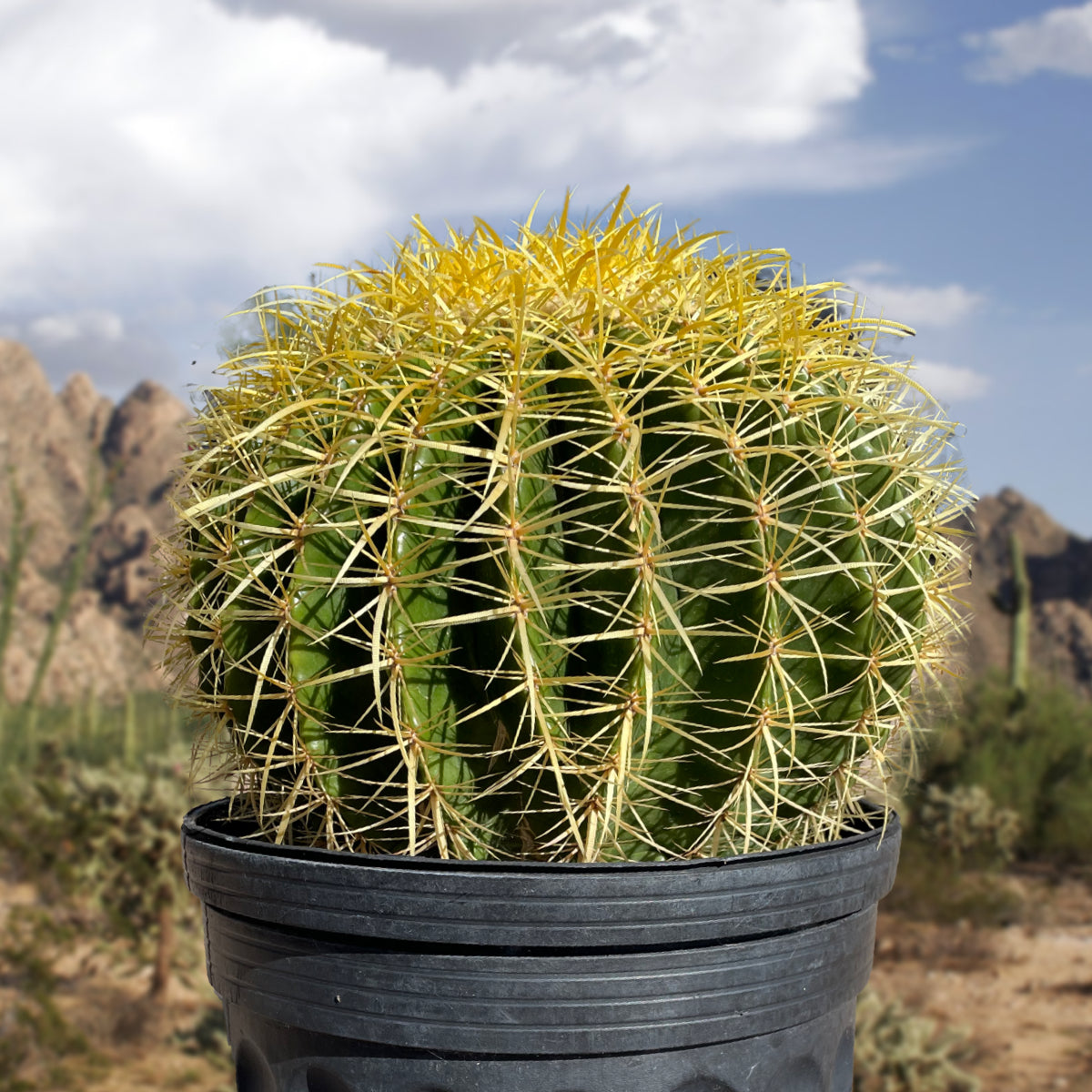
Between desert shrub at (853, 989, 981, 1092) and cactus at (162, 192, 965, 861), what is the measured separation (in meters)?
4.53

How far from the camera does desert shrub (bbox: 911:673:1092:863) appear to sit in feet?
29.2

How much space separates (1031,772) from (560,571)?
915 centimetres

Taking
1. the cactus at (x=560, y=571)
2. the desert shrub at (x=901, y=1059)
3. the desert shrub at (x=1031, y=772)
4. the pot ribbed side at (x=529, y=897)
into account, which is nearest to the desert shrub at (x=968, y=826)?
the desert shrub at (x=1031, y=772)

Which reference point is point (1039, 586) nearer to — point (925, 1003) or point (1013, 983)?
point (1013, 983)

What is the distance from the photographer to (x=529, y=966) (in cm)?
124

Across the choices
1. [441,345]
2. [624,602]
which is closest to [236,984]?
[624,602]

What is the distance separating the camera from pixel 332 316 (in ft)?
4.91

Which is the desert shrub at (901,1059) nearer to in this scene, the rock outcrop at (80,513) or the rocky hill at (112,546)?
the rocky hill at (112,546)

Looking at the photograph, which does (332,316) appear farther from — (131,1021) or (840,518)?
(131,1021)

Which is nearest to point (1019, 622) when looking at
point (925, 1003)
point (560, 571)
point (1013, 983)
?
point (1013, 983)

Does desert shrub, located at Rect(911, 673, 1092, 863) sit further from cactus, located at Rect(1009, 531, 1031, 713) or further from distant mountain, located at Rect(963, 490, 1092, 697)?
distant mountain, located at Rect(963, 490, 1092, 697)

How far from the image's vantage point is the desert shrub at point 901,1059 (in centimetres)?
523

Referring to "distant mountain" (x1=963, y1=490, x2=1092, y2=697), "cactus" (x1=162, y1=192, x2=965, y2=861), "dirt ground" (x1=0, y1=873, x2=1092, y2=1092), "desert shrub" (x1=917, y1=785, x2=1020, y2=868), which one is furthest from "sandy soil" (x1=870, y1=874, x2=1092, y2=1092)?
"distant mountain" (x1=963, y1=490, x2=1092, y2=697)

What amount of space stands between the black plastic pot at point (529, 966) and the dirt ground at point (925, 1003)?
15.8 feet
